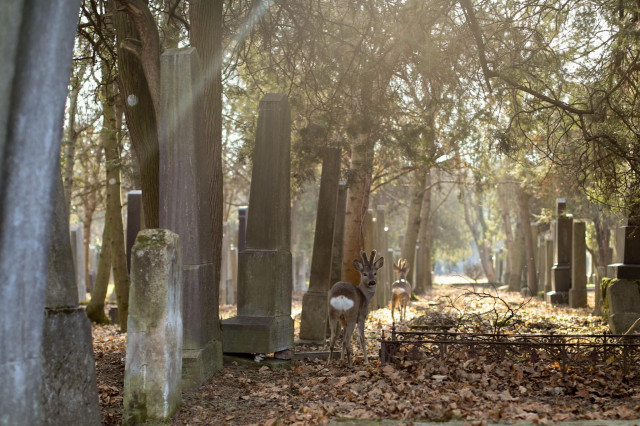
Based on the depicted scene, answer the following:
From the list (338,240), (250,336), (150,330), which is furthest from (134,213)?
(150,330)

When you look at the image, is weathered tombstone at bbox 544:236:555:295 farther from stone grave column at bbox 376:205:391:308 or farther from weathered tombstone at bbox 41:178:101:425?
weathered tombstone at bbox 41:178:101:425

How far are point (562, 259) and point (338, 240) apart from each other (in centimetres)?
1073

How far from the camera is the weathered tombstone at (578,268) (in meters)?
19.2

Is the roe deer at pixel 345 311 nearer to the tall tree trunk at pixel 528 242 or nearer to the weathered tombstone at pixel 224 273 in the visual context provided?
the weathered tombstone at pixel 224 273

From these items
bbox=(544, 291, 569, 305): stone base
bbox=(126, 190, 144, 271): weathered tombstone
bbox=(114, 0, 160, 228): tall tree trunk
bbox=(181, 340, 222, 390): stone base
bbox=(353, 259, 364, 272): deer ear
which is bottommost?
bbox=(544, 291, 569, 305): stone base

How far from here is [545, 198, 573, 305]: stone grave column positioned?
837 inches

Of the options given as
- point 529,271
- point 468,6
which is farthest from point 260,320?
point 529,271

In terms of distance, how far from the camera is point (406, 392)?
279 inches

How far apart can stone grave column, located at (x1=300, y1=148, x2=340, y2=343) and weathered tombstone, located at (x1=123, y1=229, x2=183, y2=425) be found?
5.79m

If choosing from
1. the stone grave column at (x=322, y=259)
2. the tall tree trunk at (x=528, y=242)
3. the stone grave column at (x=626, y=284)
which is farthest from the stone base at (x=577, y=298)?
the stone grave column at (x=322, y=259)

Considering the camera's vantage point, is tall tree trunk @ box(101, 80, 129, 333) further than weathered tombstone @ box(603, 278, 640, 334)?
Yes

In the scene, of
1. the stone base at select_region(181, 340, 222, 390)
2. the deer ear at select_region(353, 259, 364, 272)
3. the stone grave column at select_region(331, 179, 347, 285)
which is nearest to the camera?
the stone base at select_region(181, 340, 222, 390)

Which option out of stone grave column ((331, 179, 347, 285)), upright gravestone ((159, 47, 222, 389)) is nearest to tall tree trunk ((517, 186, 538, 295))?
stone grave column ((331, 179, 347, 285))

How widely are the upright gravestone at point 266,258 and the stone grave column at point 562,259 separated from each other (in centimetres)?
1377
